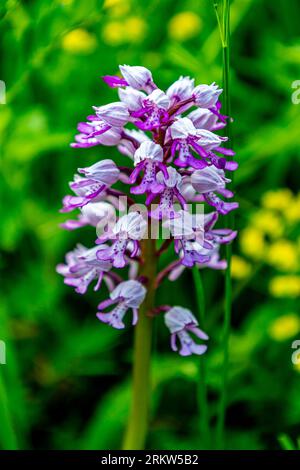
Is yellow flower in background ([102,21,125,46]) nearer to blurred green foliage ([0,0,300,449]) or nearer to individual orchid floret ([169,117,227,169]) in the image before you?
blurred green foliage ([0,0,300,449])

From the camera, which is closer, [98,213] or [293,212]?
[98,213]

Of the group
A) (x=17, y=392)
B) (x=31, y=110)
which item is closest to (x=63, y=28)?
(x=31, y=110)

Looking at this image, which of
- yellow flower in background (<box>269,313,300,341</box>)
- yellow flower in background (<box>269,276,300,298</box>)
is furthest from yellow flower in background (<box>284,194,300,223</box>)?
yellow flower in background (<box>269,313,300,341</box>)

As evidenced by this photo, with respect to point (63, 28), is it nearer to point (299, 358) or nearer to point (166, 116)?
point (166, 116)

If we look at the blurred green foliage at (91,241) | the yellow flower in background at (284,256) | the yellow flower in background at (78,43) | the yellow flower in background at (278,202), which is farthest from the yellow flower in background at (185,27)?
the yellow flower in background at (284,256)

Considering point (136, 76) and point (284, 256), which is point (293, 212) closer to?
point (284, 256)

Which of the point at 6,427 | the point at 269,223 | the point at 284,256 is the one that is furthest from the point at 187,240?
the point at 269,223
